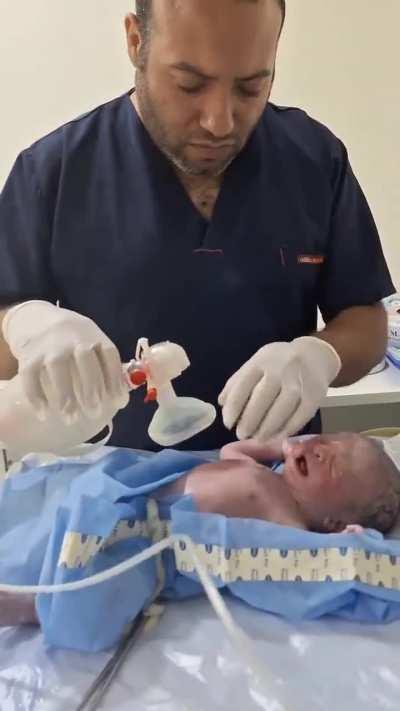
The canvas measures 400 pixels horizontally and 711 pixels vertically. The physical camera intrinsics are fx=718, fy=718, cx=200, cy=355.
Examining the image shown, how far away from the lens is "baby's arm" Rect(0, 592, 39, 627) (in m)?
0.90

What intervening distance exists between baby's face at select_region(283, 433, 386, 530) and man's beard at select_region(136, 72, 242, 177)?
0.49 m

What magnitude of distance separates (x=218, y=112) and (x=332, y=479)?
2.01 feet

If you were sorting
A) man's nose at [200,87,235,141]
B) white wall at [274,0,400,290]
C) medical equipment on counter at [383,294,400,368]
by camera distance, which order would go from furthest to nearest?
white wall at [274,0,400,290]
medical equipment on counter at [383,294,400,368]
man's nose at [200,87,235,141]

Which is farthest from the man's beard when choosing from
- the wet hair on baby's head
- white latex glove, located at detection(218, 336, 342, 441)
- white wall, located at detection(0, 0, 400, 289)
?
white wall, located at detection(0, 0, 400, 289)

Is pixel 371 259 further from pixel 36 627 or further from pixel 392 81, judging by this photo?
pixel 392 81

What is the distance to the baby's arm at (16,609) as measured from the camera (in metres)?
0.90

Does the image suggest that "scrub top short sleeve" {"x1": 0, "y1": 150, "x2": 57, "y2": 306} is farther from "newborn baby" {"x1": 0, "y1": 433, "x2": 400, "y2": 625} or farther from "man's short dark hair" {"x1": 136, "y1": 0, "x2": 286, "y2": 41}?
"newborn baby" {"x1": 0, "y1": 433, "x2": 400, "y2": 625}

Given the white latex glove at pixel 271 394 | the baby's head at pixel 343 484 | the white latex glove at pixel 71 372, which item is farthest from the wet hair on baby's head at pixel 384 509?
the white latex glove at pixel 71 372

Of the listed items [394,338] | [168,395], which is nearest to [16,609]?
[168,395]

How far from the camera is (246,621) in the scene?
3.04 ft

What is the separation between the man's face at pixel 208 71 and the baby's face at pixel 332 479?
52 centimetres

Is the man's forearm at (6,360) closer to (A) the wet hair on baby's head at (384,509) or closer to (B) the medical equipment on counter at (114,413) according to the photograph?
(B) the medical equipment on counter at (114,413)


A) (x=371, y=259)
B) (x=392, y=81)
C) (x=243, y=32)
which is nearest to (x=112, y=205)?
(x=243, y=32)

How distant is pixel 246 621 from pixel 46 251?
2.19 ft
